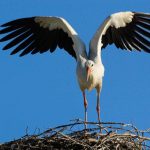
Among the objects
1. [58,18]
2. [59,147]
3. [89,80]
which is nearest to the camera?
[59,147]

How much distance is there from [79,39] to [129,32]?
80 cm

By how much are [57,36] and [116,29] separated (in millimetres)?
729

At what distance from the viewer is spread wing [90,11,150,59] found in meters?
9.62

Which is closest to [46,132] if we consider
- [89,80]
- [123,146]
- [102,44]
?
[123,146]

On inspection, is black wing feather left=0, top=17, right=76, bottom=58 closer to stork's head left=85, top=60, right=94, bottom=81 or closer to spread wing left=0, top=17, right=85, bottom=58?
spread wing left=0, top=17, right=85, bottom=58

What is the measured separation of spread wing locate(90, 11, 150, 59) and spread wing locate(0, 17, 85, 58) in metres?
0.47

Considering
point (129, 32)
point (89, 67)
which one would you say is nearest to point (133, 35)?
point (129, 32)

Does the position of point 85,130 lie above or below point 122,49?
below

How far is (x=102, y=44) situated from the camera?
959 cm

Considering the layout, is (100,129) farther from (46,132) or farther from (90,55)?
(90,55)

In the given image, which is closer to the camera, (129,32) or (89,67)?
(89,67)

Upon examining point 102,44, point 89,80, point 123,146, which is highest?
point 102,44

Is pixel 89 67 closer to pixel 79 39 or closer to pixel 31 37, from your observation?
pixel 79 39

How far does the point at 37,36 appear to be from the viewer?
1006cm
